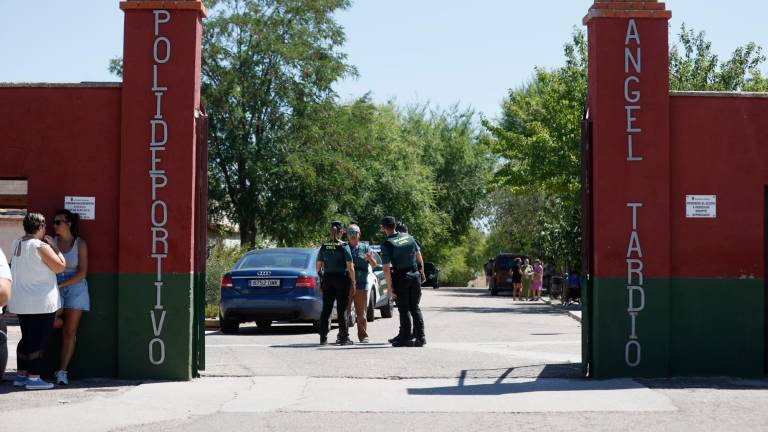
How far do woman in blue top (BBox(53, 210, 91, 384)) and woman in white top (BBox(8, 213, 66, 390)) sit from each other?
36cm

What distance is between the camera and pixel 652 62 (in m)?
11.6

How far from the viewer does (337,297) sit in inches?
635

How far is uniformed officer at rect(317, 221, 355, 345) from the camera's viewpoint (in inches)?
629

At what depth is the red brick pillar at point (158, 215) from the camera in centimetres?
1134

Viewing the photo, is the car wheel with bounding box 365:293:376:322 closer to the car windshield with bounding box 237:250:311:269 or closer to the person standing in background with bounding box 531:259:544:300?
the car windshield with bounding box 237:250:311:269

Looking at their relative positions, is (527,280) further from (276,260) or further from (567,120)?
(276,260)

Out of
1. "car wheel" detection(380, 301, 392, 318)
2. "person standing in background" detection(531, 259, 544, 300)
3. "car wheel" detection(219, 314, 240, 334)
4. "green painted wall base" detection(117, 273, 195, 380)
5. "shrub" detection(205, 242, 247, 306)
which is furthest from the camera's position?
"person standing in background" detection(531, 259, 544, 300)

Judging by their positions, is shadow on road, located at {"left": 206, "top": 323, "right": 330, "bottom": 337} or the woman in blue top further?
shadow on road, located at {"left": 206, "top": 323, "right": 330, "bottom": 337}

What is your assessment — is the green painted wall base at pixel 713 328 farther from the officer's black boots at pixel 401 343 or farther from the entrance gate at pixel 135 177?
the entrance gate at pixel 135 177

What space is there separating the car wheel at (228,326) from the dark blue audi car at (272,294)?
21 centimetres


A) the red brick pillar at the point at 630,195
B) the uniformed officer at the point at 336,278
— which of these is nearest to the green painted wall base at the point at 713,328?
the red brick pillar at the point at 630,195

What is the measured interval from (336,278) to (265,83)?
26.7 meters

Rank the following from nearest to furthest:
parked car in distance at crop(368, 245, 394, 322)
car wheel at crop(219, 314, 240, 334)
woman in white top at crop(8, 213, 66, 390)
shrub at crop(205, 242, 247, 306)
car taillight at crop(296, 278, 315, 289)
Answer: woman in white top at crop(8, 213, 66, 390) < car taillight at crop(296, 278, 315, 289) < car wheel at crop(219, 314, 240, 334) < parked car in distance at crop(368, 245, 394, 322) < shrub at crop(205, 242, 247, 306)

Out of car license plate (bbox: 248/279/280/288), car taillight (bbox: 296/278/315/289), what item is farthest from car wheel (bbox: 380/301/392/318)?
car license plate (bbox: 248/279/280/288)
